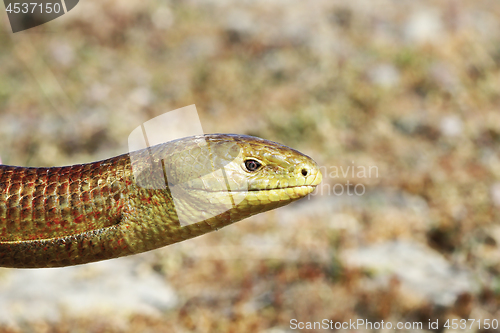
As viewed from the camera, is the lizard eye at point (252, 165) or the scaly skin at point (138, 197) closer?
the scaly skin at point (138, 197)

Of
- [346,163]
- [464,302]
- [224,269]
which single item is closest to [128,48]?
[346,163]

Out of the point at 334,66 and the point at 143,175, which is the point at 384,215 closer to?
the point at 334,66

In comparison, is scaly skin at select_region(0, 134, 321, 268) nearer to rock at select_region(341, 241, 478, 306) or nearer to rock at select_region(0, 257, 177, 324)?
rock at select_region(0, 257, 177, 324)

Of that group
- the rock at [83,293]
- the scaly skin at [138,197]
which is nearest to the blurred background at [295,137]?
the rock at [83,293]

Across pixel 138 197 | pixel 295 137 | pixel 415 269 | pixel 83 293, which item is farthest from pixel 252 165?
pixel 295 137

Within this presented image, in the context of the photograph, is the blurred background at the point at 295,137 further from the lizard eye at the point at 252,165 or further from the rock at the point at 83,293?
the lizard eye at the point at 252,165

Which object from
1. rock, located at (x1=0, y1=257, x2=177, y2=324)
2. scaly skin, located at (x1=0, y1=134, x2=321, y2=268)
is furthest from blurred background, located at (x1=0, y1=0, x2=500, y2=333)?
scaly skin, located at (x1=0, y1=134, x2=321, y2=268)
